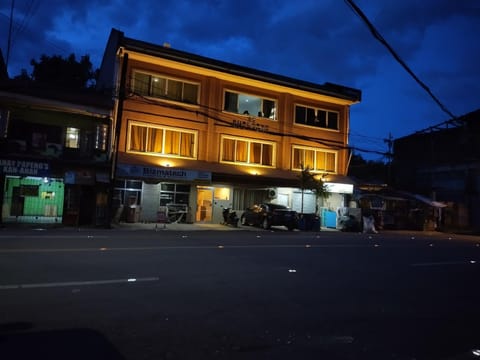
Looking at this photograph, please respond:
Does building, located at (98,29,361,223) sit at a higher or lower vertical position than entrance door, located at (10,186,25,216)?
higher

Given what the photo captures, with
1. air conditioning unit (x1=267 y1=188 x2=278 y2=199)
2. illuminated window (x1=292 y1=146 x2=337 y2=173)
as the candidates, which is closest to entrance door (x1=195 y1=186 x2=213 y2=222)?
air conditioning unit (x1=267 y1=188 x2=278 y2=199)

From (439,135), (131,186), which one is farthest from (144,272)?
(439,135)

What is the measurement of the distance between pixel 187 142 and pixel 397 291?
20.8 meters

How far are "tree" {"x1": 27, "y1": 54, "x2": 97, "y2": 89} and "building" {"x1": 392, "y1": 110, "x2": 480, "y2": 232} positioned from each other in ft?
97.5

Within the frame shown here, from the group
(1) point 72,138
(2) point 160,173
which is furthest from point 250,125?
(1) point 72,138

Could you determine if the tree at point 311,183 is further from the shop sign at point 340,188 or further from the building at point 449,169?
the building at point 449,169

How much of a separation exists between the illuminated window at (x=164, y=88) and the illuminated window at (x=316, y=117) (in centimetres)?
829

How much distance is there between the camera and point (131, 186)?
2539 centimetres

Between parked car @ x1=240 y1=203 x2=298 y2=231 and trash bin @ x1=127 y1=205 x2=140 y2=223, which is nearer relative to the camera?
trash bin @ x1=127 y1=205 x2=140 y2=223

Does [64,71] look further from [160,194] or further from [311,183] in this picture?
[311,183]

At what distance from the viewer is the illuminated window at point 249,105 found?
29016 mm

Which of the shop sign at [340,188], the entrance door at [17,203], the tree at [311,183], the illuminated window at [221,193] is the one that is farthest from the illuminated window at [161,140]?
the shop sign at [340,188]

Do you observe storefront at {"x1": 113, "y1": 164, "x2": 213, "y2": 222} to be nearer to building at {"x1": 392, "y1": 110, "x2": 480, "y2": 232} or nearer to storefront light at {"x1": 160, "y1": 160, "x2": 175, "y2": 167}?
storefront light at {"x1": 160, "y1": 160, "x2": 175, "y2": 167}

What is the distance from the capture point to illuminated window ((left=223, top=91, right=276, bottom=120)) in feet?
95.2
